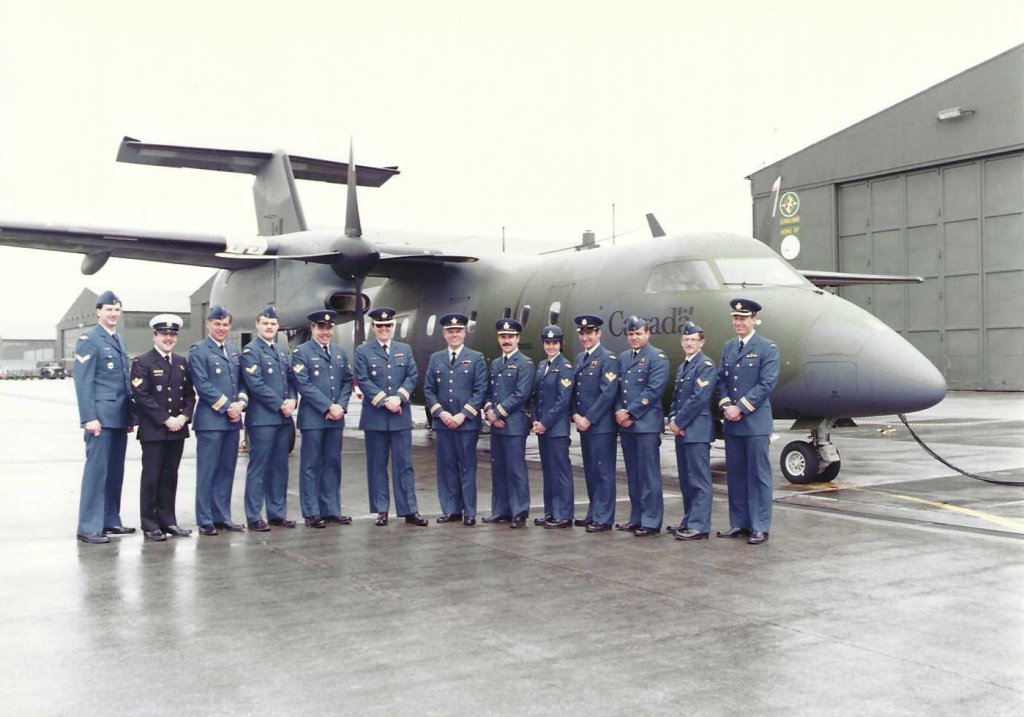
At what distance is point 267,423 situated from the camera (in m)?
7.77

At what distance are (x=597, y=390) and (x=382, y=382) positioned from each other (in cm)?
187

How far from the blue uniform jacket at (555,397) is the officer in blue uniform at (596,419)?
0.33 ft

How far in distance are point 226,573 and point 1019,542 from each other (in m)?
5.61

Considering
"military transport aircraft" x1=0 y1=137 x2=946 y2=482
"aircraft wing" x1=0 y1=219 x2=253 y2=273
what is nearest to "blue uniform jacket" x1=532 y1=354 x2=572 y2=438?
"military transport aircraft" x1=0 y1=137 x2=946 y2=482

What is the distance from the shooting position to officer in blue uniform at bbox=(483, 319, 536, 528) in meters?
7.79

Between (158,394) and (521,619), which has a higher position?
(158,394)

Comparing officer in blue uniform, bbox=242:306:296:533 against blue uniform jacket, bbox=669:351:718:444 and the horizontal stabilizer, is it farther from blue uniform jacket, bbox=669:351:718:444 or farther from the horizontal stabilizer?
the horizontal stabilizer

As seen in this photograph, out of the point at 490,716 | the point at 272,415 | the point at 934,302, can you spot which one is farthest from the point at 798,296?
the point at 934,302

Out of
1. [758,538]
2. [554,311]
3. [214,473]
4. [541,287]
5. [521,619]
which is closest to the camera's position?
[521,619]

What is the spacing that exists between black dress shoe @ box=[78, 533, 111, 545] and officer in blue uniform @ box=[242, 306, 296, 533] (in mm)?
1112

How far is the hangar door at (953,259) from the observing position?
30297mm

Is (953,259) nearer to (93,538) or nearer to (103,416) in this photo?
(103,416)

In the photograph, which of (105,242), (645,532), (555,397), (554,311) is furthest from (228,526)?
(105,242)

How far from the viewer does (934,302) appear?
32438 mm
